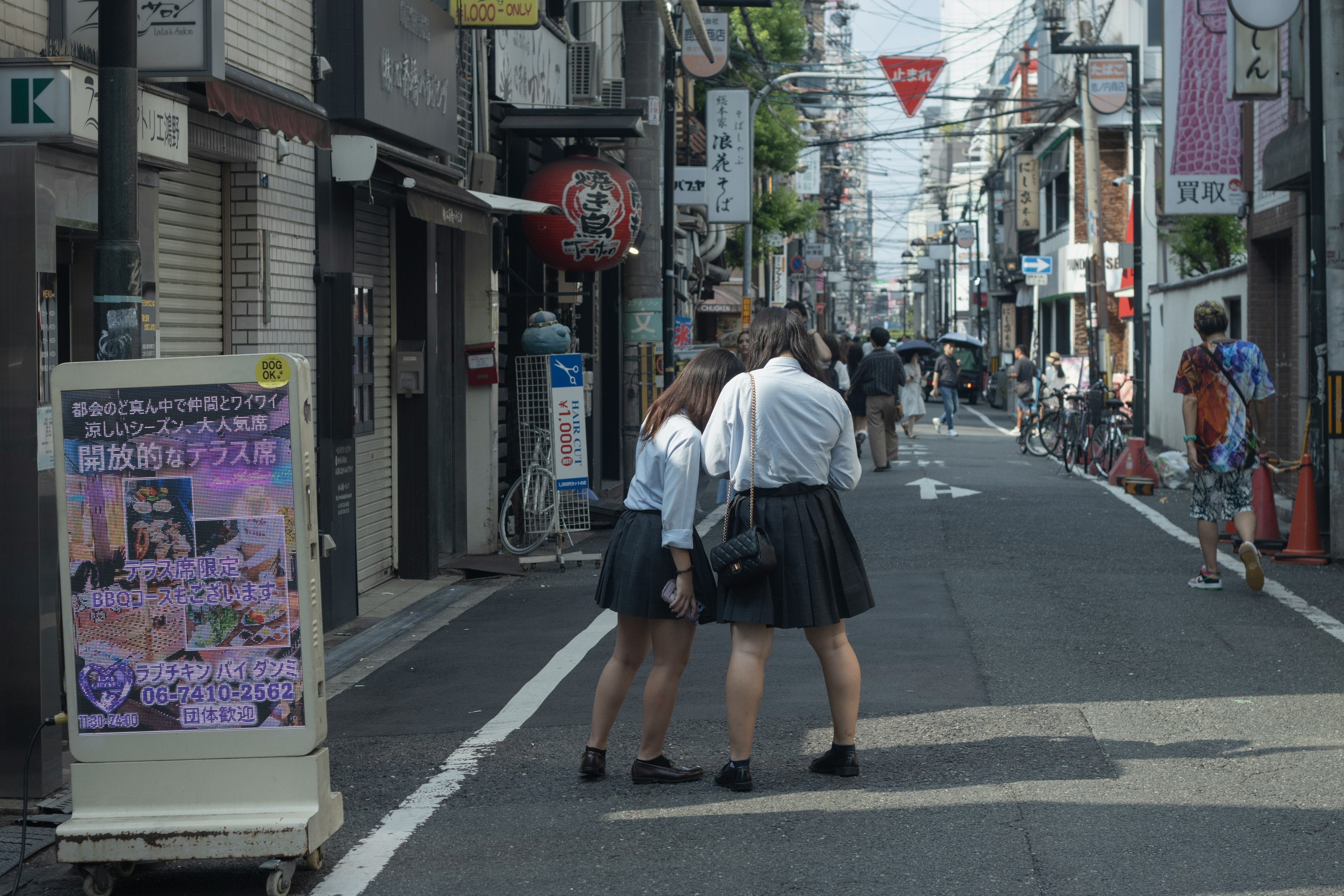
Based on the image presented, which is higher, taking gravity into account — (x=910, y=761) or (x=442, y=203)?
(x=442, y=203)

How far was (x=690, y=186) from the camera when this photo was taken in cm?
2575

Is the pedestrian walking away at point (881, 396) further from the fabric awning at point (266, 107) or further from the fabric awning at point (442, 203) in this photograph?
the fabric awning at point (266, 107)

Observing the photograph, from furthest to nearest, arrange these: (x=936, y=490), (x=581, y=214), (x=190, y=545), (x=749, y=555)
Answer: (x=936, y=490), (x=581, y=214), (x=749, y=555), (x=190, y=545)

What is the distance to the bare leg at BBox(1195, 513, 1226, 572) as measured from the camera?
1034 centimetres

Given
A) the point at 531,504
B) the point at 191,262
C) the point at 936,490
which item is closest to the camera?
the point at 191,262

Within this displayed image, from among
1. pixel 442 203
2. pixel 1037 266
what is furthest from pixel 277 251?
pixel 1037 266

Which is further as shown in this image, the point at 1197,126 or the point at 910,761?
the point at 1197,126

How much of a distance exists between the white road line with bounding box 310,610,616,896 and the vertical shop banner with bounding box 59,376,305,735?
715 millimetres

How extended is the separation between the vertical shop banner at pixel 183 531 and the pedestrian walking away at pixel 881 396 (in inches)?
627

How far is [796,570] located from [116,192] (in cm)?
281

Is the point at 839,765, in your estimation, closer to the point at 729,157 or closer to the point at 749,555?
the point at 749,555

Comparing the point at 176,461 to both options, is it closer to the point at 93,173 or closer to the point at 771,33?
the point at 93,173

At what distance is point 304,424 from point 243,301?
185 inches

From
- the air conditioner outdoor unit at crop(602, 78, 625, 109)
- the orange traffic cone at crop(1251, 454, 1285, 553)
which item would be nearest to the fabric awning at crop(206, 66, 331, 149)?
the orange traffic cone at crop(1251, 454, 1285, 553)
